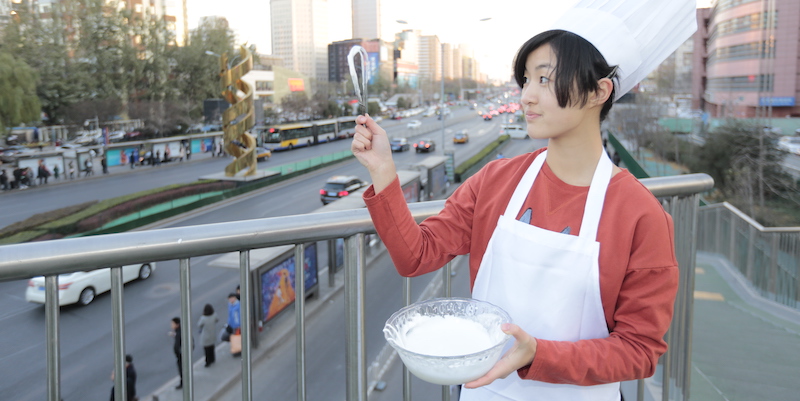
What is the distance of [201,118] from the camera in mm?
33062

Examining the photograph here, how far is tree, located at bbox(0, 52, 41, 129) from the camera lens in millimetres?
16359

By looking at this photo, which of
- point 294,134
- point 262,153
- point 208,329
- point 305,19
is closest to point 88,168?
point 305,19

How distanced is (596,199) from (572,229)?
69mm

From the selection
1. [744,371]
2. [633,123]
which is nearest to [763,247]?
[744,371]

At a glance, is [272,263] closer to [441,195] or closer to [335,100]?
[441,195]

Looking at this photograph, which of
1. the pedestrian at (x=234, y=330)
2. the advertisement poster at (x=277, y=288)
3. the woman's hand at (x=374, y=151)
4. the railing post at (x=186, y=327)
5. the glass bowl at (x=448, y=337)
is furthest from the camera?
the advertisement poster at (x=277, y=288)

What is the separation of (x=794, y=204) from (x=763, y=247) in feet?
31.7

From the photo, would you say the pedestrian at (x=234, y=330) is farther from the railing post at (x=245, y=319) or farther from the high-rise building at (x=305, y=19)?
the high-rise building at (x=305, y=19)

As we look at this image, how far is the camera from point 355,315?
4.51ft

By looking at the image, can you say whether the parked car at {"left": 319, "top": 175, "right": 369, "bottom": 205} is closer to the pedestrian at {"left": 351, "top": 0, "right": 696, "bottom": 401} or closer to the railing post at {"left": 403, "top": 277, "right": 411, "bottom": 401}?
the railing post at {"left": 403, "top": 277, "right": 411, "bottom": 401}

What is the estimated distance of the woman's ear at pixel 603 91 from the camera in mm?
1018

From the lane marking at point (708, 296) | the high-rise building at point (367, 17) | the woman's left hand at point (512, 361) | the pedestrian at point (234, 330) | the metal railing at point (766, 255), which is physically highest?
the high-rise building at point (367, 17)

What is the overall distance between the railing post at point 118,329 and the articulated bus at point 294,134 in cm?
2841

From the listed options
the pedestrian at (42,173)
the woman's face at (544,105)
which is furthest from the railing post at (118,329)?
the pedestrian at (42,173)
